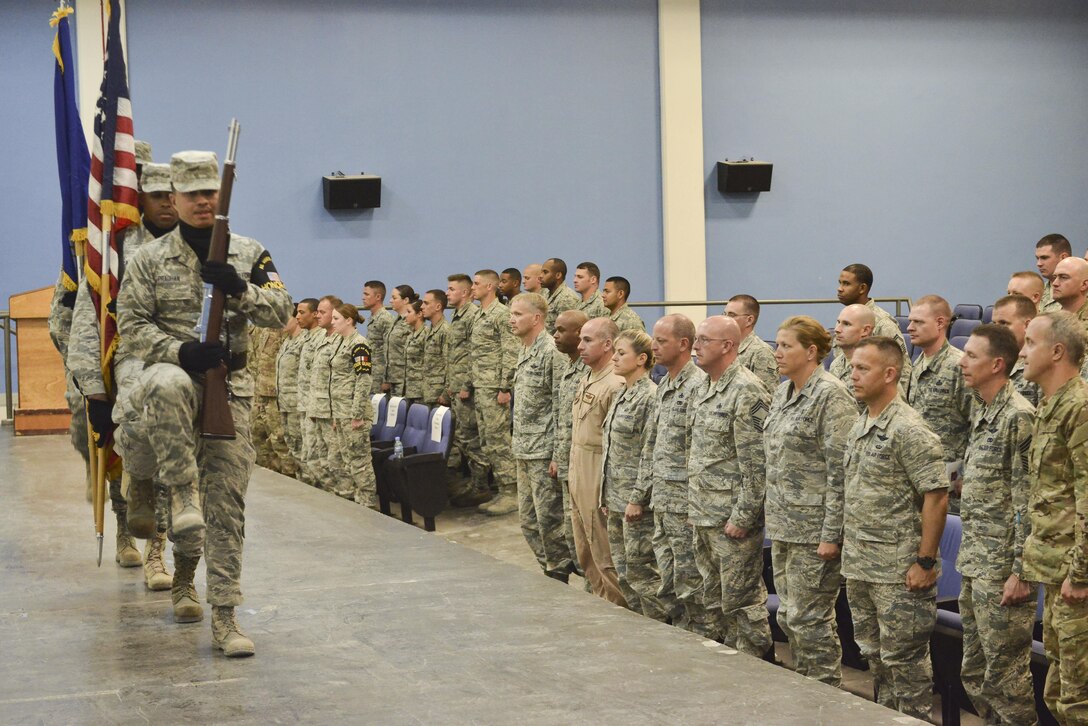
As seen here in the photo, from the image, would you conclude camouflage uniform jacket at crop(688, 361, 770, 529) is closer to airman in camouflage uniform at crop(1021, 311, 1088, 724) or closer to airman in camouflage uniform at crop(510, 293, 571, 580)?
airman in camouflage uniform at crop(1021, 311, 1088, 724)

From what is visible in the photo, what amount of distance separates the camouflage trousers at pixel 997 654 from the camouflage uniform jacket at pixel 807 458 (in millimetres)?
534

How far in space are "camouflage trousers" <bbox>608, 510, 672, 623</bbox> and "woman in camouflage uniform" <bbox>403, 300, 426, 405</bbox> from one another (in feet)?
16.2

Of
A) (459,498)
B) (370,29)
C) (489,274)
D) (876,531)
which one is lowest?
(459,498)

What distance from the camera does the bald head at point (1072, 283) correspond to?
552 centimetres

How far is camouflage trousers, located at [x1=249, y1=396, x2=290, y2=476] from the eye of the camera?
34.0ft

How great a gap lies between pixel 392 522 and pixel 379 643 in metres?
2.07

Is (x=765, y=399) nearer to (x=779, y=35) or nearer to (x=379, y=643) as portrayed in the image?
(x=379, y=643)

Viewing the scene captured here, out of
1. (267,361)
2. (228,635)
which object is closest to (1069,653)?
(228,635)

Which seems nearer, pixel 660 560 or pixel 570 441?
pixel 660 560

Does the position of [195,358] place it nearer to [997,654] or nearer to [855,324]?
[997,654]

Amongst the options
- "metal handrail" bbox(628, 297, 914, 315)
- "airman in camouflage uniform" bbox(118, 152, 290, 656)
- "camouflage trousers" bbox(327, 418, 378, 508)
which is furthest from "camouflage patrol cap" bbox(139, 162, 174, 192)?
"metal handrail" bbox(628, 297, 914, 315)

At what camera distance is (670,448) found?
4672 millimetres

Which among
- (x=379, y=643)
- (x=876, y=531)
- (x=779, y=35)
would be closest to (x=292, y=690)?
(x=379, y=643)

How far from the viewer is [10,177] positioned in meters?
11.6
